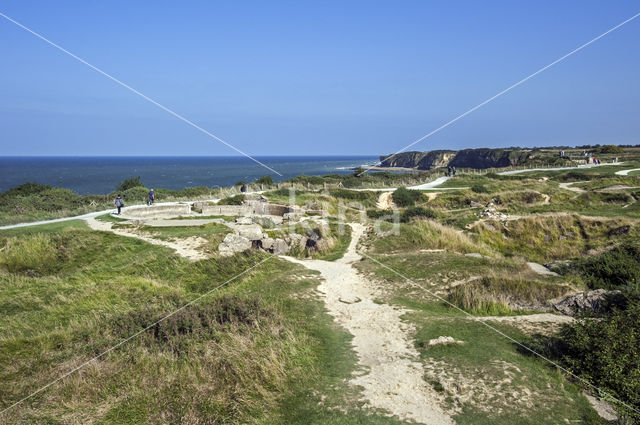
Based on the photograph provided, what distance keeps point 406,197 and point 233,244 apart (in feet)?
74.6

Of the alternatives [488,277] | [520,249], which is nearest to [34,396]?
[488,277]

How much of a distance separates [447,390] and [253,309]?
230 inches

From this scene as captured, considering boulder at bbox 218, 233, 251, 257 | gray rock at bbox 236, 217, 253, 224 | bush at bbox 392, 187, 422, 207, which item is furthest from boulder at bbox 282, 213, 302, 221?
bush at bbox 392, 187, 422, 207

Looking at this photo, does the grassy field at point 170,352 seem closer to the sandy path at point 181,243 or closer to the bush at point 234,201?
the sandy path at point 181,243

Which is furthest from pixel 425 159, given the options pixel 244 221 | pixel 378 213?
pixel 244 221

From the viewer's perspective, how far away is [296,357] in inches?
349

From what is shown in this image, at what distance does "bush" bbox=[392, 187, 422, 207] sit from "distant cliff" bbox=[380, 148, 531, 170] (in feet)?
108

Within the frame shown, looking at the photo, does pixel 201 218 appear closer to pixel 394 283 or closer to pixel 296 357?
pixel 394 283

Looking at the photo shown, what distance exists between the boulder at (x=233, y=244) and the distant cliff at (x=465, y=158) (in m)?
54.4

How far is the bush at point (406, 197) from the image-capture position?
123 ft

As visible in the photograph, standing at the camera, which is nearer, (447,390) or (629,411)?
(629,411)

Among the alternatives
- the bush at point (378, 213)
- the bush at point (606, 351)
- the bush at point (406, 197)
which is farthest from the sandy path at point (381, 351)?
the bush at point (406, 197)

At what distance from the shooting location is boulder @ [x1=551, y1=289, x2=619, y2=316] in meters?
11.6

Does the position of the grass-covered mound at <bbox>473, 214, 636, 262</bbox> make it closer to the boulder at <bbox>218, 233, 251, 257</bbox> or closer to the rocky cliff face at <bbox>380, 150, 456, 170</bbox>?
the boulder at <bbox>218, 233, 251, 257</bbox>
